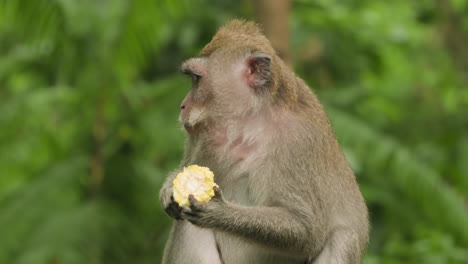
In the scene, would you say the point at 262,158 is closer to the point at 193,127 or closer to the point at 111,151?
the point at 193,127

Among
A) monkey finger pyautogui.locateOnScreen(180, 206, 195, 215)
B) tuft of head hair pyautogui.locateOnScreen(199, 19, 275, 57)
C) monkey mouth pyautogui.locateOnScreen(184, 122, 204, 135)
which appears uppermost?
tuft of head hair pyautogui.locateOnScreen(199, 19, 275, 57)

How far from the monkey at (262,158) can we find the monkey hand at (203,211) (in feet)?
0.36

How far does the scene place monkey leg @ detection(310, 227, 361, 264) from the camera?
4090mm

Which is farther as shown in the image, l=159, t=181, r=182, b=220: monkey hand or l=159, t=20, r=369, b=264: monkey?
l=159, t=20, r=369, b=264: monkey

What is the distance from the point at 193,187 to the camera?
3.84 metres

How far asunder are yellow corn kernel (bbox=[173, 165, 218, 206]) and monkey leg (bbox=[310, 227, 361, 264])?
65 centimetres

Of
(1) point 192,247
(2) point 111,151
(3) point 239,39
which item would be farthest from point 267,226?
(2) point 111,151

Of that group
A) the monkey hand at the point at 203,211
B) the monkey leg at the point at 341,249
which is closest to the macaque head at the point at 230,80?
the monkey hand at the point at 203,211

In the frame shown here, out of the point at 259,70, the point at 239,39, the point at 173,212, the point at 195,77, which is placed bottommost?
the point at 173,212

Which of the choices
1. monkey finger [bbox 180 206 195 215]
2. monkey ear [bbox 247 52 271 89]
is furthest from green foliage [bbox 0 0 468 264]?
monkey finger [bbox 180 206 195 215]

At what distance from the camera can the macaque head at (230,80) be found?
4188 millimetres

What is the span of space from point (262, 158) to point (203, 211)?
18.8 inches

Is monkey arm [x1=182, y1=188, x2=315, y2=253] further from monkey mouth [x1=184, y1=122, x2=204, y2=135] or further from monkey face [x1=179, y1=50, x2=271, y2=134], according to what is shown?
monkey face [x1=179, y1=50, x2=271, y2=134]

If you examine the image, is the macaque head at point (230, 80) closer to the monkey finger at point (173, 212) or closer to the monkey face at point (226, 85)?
the monkey face at point (226, 85)
